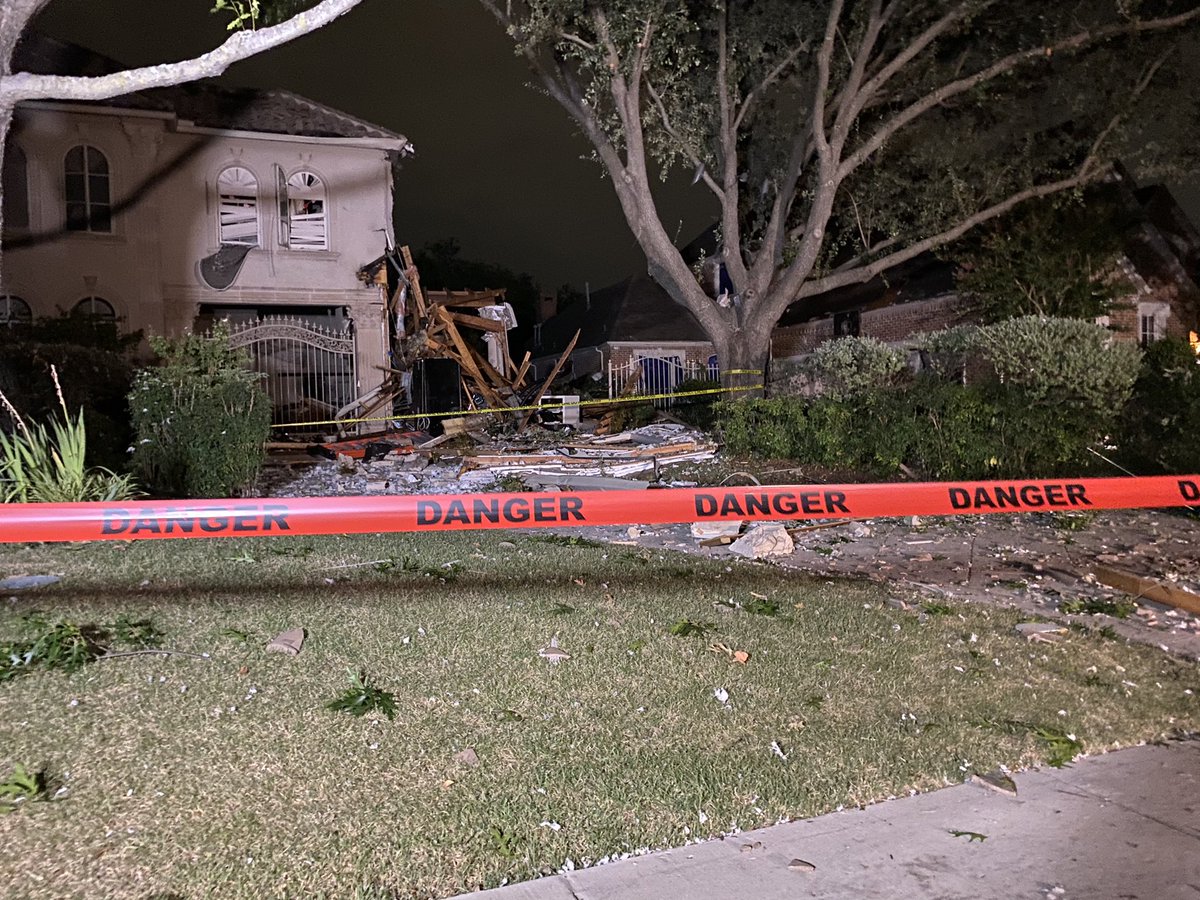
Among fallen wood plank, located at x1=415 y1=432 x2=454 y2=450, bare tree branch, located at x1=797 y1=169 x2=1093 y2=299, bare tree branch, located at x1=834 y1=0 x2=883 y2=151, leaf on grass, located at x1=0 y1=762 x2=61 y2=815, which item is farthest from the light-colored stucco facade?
leaf on grass, located at x1=0 y1=762 x2=61 y2=815

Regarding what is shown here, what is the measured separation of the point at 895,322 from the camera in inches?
949

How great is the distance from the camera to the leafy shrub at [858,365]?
11977 millimetres

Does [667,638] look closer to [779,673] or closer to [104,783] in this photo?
[779,673]

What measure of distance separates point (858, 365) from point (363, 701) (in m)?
9.73

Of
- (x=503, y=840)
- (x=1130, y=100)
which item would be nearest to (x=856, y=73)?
(x=1130, y=100)

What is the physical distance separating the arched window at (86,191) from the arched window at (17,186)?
724 mm

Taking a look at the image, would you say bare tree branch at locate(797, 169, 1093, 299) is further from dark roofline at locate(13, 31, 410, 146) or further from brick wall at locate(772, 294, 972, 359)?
dark roofline at locate(13, 31, 410, 146)

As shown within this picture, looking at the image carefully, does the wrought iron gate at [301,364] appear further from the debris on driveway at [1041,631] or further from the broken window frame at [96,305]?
the debris on driveway at [1041,631]

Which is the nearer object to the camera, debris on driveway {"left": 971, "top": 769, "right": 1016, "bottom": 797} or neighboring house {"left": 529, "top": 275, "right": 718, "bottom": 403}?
debris on driveway {"left": 971, "top": 769, "right": 1016, "bottom": 797}

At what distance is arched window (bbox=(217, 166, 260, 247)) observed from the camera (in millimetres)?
19703

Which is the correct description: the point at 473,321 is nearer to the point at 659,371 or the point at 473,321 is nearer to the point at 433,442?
the point at 433,442

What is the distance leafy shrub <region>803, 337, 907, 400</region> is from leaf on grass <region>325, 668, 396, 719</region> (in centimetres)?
874

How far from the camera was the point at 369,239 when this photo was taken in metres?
20.5

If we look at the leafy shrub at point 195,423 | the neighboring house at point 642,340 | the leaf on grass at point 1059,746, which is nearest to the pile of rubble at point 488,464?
the leafy shrub at point 195,423
